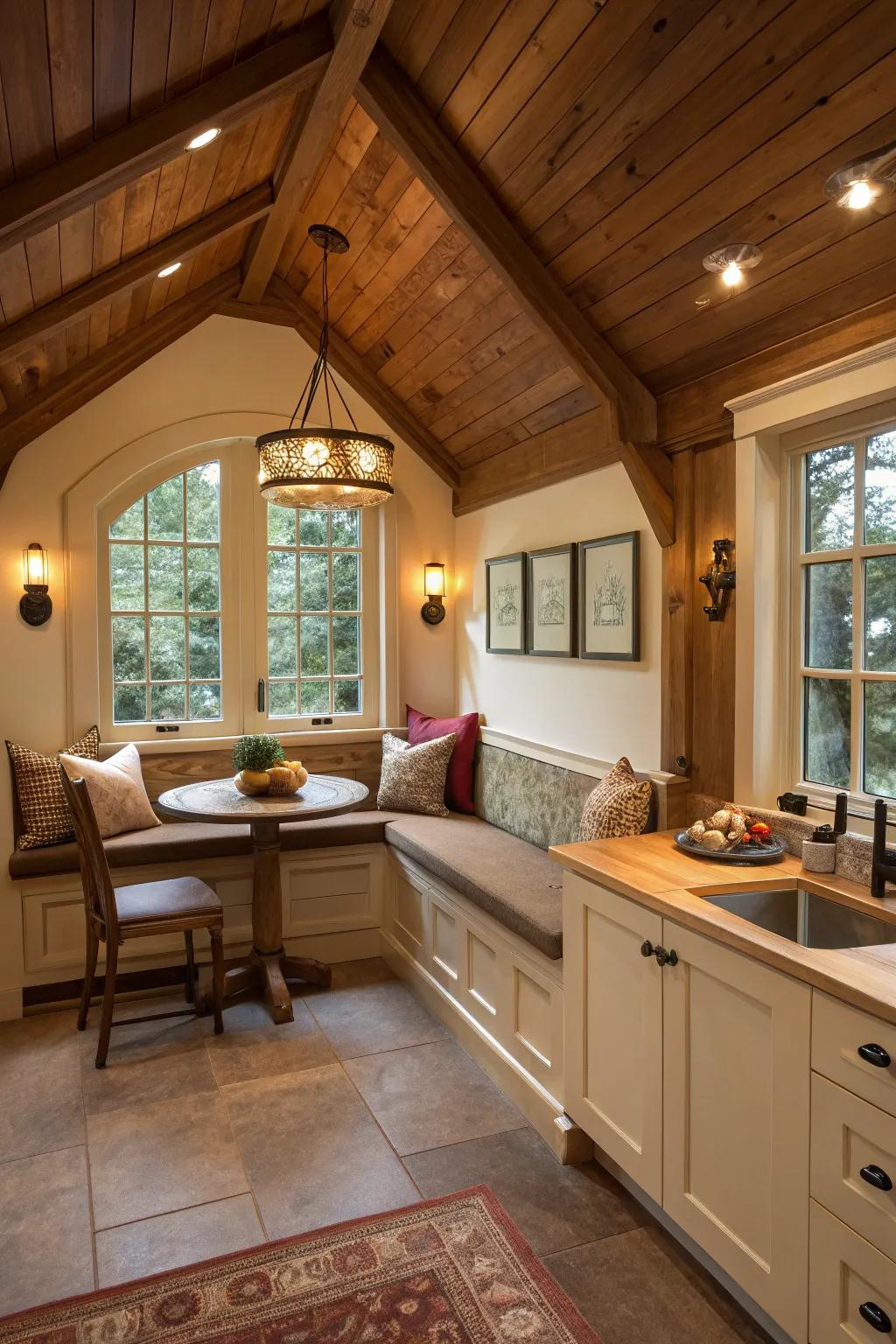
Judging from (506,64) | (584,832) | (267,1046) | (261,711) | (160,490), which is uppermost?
(506,64)

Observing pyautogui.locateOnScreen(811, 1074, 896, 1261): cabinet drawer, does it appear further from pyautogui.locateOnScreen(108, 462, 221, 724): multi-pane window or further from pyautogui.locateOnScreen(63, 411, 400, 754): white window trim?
pyautogui.locateOnScreen(108, 462, 221, 724): multi-pane window

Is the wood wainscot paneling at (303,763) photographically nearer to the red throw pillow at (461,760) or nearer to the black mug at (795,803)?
the red throw pillow at (461,760)

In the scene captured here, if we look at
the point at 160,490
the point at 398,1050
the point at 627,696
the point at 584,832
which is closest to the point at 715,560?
the point at 627,696

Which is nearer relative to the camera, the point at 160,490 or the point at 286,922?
the point at 286,922

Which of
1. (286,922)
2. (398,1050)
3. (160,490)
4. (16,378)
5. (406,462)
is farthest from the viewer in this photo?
(406,462)

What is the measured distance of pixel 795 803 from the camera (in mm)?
2408

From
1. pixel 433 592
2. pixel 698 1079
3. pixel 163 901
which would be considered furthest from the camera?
pixel 433 592

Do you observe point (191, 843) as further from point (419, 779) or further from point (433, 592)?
point (433, 592)

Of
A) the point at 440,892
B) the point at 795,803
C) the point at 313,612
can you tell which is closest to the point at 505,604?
the point at 313,612

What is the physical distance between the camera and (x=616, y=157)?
7.52ft

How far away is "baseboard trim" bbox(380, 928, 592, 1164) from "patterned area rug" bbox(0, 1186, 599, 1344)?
0.36 m

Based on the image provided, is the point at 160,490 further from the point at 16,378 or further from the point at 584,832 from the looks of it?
the point at 584,832

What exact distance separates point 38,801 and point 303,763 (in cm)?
126

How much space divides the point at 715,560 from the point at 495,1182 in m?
1.91
